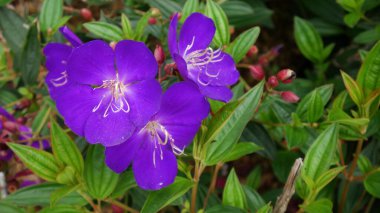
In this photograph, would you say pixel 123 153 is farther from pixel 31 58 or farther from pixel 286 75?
pixel 31 58

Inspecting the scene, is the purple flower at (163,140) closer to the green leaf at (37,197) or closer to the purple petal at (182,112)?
the purple petal at (182,112)

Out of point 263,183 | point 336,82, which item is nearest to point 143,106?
point 336,82

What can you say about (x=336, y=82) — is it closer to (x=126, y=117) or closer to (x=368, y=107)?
(x=368, y=107)

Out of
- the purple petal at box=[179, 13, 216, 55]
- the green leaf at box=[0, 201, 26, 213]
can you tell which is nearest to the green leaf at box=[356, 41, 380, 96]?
the purple petal at box=[179, 13, 216, 55]

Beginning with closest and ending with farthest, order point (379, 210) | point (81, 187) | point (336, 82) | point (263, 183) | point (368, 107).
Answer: point (81, 187) → point (368, 107) → point (379, 210) → point (336, 82) → point (263, 183)

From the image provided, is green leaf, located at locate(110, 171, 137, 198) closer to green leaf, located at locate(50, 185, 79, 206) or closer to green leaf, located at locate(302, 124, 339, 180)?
green leaf, located at locate(50, 185, 79, 206)

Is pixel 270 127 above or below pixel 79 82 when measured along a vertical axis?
below
